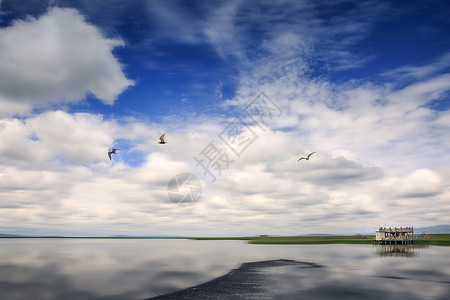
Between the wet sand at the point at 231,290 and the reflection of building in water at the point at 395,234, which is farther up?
the reflection of building in water at the point at 395,234

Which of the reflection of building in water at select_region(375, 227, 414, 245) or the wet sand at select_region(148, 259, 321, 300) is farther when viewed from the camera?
the reflection of building in water at select_region(375, 227, 414, 245)

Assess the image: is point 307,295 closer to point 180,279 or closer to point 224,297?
point 224,297

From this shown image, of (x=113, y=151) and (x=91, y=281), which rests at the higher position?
(x=113, y=151)

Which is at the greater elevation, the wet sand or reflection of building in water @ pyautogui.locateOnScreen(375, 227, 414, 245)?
reflection of building in water @ pyautogui.locateOnScreen(375, 227, 414, 245)

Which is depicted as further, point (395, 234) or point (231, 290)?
point (395, 234)

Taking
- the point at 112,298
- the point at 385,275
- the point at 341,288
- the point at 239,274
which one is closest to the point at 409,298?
the point at 341,288

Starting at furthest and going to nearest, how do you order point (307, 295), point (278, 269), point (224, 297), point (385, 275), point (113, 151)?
point (278, 269) → point (385, 275) → point (113, 151) → point (307, 295) → point (224, 297)

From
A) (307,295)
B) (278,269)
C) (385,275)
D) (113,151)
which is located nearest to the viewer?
(307,295)

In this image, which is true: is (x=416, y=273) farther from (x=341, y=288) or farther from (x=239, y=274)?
(x=239, y=274)

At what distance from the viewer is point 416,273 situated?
52250mm

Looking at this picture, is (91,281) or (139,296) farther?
(91,281)

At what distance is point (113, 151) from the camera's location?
47.0 meters

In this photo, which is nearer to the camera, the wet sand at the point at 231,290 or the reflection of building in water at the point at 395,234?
the wet sand at the point at 231,290

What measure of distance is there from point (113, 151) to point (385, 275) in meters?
44.4
